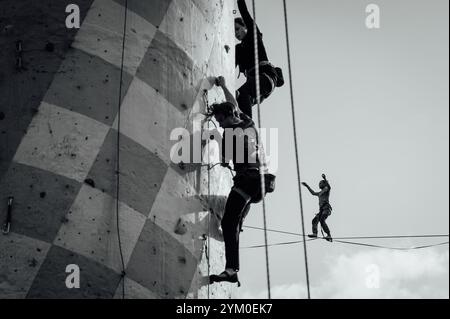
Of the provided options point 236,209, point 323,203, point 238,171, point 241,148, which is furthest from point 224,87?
point 323,203

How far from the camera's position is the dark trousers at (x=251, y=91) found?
948cm

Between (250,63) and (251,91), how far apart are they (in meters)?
1.18

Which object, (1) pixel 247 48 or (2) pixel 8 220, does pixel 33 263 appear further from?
(1) pixel 247 48

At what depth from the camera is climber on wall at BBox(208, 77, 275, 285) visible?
712 cm

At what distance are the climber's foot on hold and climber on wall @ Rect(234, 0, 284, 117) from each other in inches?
136

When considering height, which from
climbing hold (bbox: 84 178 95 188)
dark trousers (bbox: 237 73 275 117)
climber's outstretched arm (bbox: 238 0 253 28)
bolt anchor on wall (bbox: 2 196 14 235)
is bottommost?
bolt anchor on wall (bbox: 2 196 14 235)

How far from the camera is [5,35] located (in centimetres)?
698

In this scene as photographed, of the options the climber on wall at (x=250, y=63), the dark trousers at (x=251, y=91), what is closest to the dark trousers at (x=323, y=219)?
the climber on wall at (x=250, y=63)

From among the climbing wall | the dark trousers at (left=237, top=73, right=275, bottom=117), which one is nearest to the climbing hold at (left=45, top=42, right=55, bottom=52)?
the climbing wall

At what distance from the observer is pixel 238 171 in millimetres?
A: 7434

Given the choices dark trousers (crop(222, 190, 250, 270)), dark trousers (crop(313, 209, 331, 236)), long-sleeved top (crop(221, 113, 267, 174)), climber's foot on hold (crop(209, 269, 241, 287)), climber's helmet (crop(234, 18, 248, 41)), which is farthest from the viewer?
dark trousers (crop(313, 209, 331, 236))

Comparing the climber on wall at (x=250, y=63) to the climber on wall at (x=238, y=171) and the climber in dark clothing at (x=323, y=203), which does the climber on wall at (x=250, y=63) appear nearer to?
the climber on wall at (x=238, y=171)

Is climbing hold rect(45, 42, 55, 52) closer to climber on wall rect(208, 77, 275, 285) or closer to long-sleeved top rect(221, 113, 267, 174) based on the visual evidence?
A: climber on wall rect(208, 77, 275, 285)
